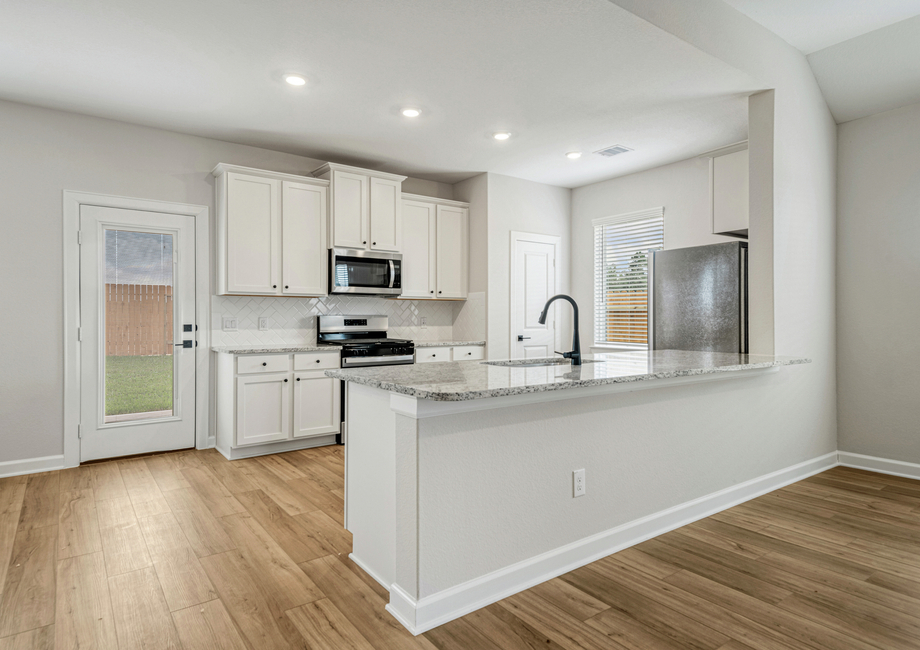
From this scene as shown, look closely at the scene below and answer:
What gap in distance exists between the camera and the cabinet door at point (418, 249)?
522 centimetres

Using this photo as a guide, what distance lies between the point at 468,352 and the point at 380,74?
9.14 ft

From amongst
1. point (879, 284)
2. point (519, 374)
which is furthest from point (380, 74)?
point (879, 284)

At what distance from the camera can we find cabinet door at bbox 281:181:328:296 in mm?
4445

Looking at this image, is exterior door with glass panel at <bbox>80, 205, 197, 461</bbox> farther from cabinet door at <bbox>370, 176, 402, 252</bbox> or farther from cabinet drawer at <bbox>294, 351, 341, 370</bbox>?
cabinet door at <bbox>370, 176, 402, 252</bbox>

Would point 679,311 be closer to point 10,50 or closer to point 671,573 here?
point 671,573

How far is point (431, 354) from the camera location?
5.00 meters

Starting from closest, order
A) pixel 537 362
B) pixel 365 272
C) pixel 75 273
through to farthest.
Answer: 1. pixel 537 362
2. pixel 75 273
3. pixel 365 272

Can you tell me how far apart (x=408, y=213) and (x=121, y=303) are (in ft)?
8.37

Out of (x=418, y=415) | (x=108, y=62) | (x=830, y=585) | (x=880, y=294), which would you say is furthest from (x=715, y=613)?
(x=108, y=62)

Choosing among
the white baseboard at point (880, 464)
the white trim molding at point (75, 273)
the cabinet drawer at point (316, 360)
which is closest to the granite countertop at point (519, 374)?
the white baseboard at point (880, 464)

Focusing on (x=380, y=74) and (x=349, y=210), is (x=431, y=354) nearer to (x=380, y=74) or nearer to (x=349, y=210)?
(x=349, y=210)

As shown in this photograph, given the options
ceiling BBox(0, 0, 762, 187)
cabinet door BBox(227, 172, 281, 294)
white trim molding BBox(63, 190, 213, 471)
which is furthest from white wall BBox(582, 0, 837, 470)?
white trim molding BBox(63, 190, 213, 471)

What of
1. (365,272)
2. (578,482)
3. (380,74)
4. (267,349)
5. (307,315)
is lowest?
(578,482)

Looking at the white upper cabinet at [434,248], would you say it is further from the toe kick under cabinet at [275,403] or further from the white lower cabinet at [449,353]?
the toe kick under cabinet at [275,403]
